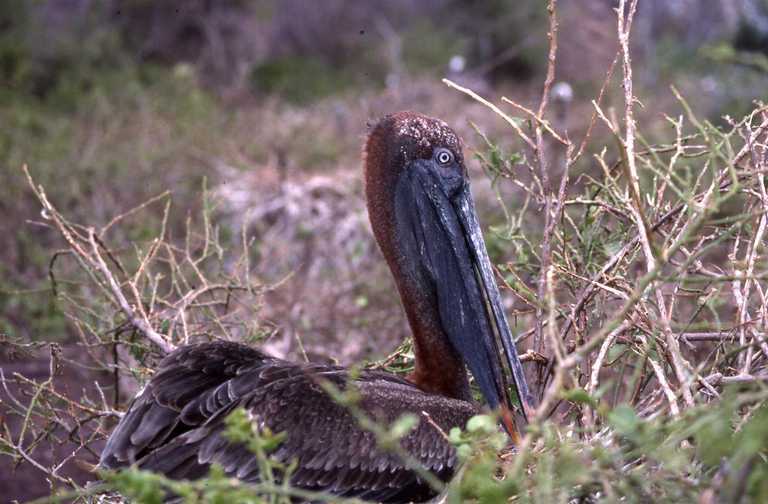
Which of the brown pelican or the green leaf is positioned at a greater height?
the green leaf

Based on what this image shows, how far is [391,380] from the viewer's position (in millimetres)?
4125

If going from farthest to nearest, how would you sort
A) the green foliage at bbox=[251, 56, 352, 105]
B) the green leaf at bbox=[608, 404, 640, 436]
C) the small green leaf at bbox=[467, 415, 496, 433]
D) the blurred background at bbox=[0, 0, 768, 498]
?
the green foliage at bbox=[251, 56, 352, 105] < the blurred background at bbox=[0, 0, 768, 498] < the small green leaf at bbox=[467, 415, 496, 433] < the green leaf at bbox=[608, 404, 640, 436]

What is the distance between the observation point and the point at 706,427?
2.41m

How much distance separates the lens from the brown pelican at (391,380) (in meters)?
3.75

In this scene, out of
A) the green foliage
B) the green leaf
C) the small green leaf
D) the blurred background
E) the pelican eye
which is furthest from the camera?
the green foliage

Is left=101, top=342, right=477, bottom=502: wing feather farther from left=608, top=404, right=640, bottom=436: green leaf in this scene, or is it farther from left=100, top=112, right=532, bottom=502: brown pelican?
left=608, top=404, right=640, bottom=436: green leaf

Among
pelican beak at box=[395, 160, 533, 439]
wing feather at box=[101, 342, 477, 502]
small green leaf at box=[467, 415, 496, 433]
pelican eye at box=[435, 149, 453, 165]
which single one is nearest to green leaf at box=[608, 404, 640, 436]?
small green leaf at box=[467, 415, 496, 433]

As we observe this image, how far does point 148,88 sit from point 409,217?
994cm

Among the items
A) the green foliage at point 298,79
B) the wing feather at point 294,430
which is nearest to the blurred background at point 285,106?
the green foliage at point 298,79

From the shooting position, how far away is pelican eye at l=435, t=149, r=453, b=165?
4461mm

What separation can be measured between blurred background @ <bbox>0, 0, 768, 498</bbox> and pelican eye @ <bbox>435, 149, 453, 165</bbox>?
0.48 meters

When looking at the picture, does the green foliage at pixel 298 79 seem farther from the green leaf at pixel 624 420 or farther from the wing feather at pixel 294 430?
the green leaf at pixel 624 420

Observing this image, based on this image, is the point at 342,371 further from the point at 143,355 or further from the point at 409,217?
the point at 143,355

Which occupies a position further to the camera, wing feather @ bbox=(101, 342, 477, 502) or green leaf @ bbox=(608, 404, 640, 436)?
wing feather @ bbox=(101, 342, 477, 502)
